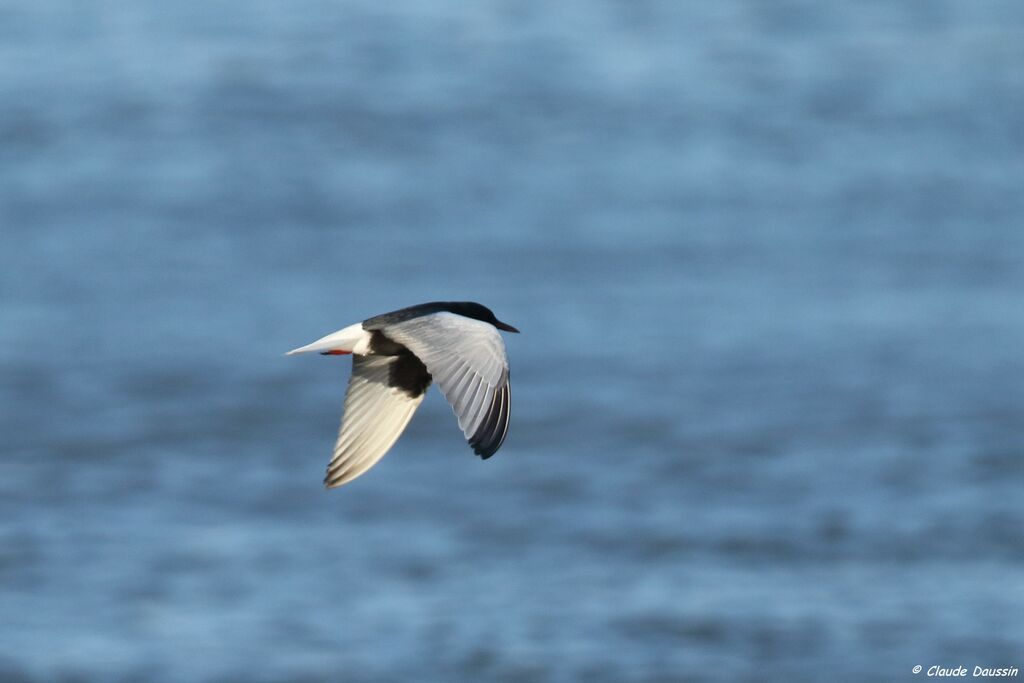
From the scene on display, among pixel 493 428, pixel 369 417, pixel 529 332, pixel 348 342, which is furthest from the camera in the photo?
pixel 529 332

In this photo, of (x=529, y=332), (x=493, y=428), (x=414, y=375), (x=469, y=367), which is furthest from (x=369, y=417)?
(x=529, y=332)

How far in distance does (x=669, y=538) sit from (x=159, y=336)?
5.78 m

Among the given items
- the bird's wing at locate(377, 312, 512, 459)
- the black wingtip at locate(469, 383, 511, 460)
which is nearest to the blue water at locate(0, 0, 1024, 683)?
the bird's wing at locate(377, 312, 512, 459)

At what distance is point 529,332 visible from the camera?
1498 cm

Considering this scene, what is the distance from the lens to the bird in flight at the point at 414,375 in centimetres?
548

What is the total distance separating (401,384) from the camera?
655 cm

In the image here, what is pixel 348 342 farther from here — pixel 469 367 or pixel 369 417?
pixel 469 367

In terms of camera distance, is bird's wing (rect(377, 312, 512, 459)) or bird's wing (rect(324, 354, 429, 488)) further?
bird's wing (rect(324, 354, 429, 488))

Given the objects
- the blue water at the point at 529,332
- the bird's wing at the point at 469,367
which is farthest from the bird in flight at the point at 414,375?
the blue water at the point at 529,332

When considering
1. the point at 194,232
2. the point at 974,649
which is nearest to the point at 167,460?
the point at 194,232

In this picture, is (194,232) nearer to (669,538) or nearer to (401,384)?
(669,538)

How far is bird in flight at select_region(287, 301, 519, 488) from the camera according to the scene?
548 centimetres

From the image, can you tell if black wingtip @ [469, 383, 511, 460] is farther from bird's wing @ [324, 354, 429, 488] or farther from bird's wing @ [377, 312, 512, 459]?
bird's wing @ [324, 354, 429, 488]

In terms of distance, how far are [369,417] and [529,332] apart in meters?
8.60
